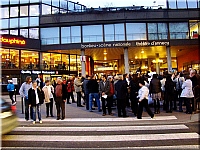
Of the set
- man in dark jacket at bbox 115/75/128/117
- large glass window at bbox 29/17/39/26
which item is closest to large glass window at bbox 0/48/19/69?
large glass window at bbox 29/17/39/26

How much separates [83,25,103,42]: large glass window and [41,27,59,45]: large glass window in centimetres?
401

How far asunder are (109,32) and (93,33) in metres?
2.17

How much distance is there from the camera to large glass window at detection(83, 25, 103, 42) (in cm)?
2945

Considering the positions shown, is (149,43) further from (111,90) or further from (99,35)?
(111,90)

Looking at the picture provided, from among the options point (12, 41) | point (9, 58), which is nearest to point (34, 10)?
point (12, 41)

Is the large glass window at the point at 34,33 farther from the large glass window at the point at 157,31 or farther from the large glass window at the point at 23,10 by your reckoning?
the large glass window at the point at 157,31

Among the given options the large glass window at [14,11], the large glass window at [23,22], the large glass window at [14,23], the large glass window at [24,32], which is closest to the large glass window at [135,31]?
the large glass window at [24,32]

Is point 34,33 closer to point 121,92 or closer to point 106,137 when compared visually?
point 121,92

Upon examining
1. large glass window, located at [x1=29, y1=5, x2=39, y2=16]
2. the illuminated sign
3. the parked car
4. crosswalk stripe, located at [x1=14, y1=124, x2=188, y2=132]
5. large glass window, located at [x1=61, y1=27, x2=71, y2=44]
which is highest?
large glass window, located at [x1=29, y1=5, x2=39, y2=16]

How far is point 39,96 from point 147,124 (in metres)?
4.45

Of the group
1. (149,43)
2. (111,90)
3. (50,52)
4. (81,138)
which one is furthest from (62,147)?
(50,52)

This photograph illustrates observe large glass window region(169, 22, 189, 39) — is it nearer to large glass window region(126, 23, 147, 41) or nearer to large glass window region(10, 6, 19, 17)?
large glass window region(126, 23, 147, 41)

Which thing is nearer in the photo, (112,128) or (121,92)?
(112,128)

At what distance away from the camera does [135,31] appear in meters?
29.5
